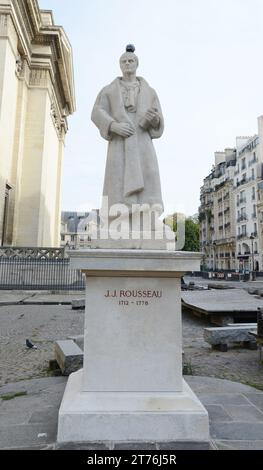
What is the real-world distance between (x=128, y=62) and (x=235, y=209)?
63379mm

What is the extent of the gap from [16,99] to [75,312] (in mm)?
19544

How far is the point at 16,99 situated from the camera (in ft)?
87.7

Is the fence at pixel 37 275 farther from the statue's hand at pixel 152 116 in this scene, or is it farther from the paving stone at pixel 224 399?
the statue's hand at pixel 152 116

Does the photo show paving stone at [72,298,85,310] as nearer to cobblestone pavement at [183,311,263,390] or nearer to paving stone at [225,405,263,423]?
cobblestone pavement at [183,311,263,390]

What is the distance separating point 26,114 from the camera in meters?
28.7

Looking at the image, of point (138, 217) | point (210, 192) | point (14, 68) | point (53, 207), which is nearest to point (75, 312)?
point (138, 217)

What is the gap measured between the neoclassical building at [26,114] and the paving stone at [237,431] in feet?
72.1

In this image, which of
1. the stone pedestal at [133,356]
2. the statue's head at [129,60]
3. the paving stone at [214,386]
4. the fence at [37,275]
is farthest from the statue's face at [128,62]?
the fence at [37,275]

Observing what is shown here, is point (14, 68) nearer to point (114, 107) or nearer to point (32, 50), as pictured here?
point (32, 50)

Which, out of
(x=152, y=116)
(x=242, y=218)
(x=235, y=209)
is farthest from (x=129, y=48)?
(x=235, y=209)

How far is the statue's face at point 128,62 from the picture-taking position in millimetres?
4477

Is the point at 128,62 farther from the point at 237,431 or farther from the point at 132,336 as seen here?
the point at 237,431

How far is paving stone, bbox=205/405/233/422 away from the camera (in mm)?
3750

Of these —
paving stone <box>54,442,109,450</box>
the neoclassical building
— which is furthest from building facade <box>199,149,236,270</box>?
paving stone <box>54,442,109,450</box>
